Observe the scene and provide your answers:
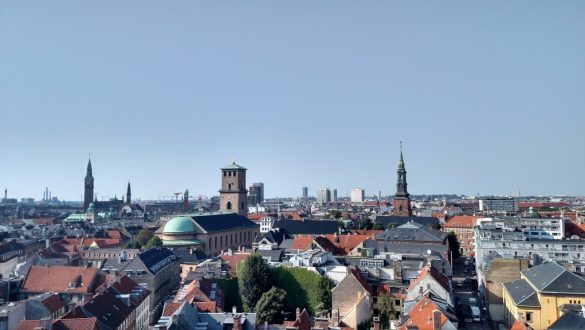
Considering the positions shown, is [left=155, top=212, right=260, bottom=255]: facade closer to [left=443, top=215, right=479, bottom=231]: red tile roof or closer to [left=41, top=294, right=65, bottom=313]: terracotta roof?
[left=41, top=294, right=65, bottom=313]: terracotta roof

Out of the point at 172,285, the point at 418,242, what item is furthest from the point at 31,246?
the point at 418,242

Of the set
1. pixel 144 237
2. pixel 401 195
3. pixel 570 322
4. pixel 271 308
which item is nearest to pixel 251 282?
pixel 271 308

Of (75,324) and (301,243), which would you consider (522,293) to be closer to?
(75,324)

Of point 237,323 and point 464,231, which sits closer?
point 237,323

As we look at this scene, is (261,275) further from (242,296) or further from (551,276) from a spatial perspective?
(551,276)

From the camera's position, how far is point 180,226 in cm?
11144

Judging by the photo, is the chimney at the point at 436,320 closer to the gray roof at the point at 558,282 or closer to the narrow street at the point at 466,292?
the gray roof at the point at 558,282

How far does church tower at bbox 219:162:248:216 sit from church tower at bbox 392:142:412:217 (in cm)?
3986

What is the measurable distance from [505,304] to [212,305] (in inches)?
1285

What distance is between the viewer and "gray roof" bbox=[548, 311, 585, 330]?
4222 cm

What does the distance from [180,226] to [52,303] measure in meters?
56.3

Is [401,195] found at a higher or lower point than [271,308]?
higher

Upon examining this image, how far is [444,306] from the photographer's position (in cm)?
4916

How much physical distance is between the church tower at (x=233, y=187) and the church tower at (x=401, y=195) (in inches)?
1569
